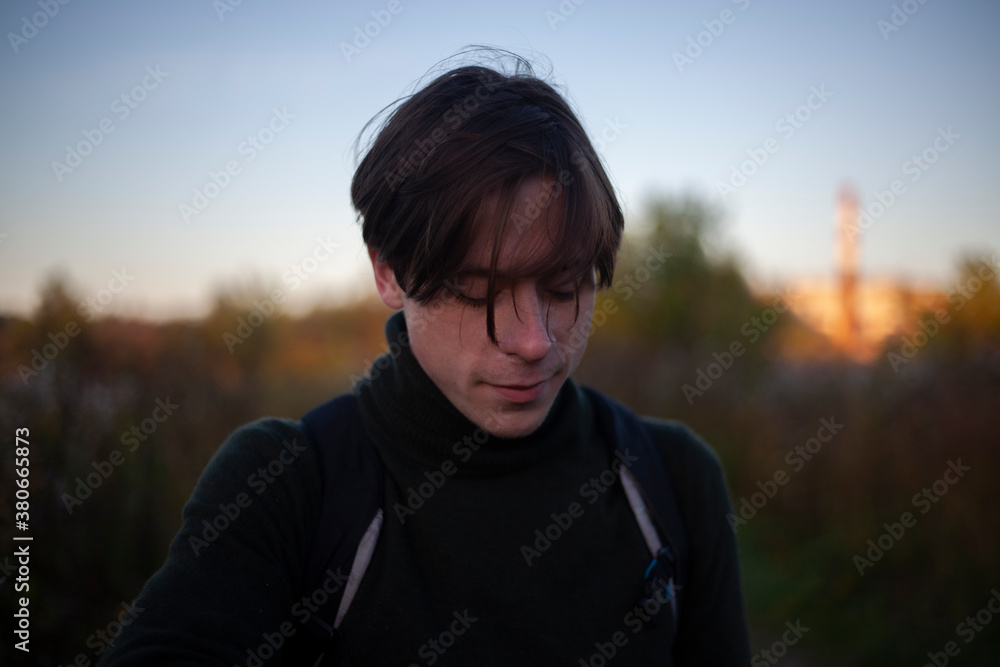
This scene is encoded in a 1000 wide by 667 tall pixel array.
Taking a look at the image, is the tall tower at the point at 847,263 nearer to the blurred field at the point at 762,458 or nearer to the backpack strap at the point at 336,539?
the blurred field at the point at 762,458

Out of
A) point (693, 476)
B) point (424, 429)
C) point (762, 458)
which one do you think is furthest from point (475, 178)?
point (762, 458)

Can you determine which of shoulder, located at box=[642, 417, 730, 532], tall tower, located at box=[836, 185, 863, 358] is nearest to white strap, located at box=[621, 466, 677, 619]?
shoulder, located at box=[642, 417, 730, 532]

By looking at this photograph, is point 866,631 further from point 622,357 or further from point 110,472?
point 622,357

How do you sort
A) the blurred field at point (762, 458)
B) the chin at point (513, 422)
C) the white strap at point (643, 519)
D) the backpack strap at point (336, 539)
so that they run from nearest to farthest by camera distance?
the backpack strap at point (336, 539), the chin at point (513, 422), the white strap at point (643, 519), the blurred field at point (762, 458)

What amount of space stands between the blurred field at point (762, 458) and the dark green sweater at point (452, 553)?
2038 millimetres

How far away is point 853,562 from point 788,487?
48.7 inches

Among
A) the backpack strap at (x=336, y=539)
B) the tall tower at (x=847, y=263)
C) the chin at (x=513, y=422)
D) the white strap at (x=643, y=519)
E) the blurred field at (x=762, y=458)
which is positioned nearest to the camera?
the backpack strap at (x=336, y=539)

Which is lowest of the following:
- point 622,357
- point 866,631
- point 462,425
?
point 866,631

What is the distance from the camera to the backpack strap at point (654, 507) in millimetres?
1571

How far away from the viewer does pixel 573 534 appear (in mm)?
1570

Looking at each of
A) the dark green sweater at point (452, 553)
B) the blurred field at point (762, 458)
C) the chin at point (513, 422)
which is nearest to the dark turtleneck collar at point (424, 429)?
the dark green sweater at point (452, 553)

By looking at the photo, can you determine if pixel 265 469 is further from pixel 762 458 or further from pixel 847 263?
pixel 847 263

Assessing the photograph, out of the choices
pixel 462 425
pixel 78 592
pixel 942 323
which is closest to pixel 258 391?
pixel 78 592

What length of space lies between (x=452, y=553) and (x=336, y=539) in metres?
0.27
